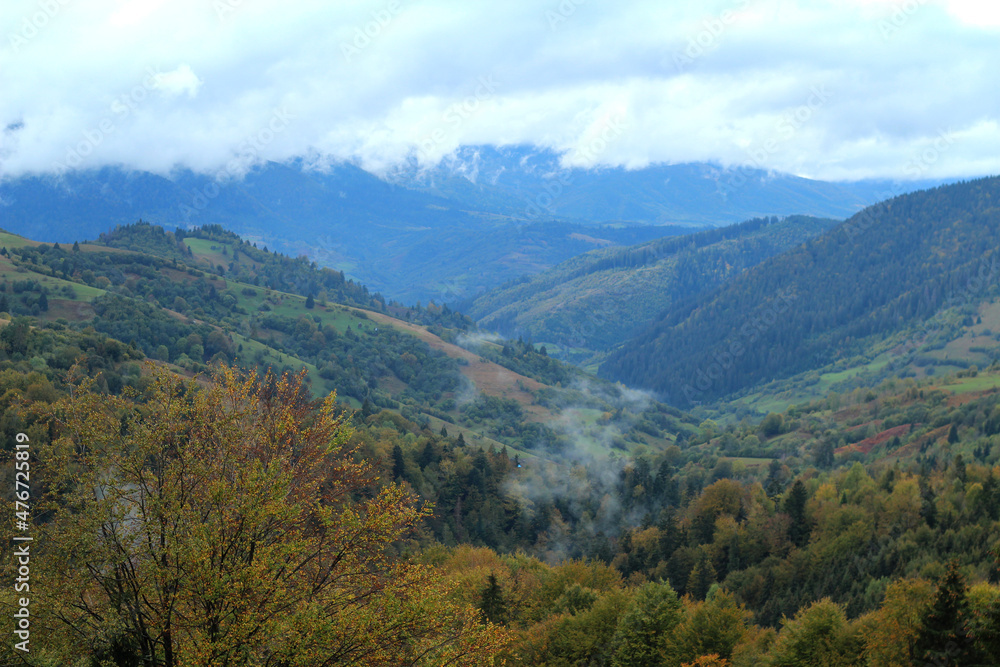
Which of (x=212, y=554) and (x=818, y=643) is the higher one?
(x=212, y=554)

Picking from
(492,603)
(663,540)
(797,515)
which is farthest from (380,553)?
(797,515)

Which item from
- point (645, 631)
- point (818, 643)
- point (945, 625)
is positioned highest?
point (945, 625)

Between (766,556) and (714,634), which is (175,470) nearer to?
(714,634)

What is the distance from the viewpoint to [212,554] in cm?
2033

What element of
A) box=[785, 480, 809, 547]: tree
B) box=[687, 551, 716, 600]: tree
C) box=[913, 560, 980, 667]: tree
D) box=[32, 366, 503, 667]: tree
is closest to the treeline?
box=[913, 560, 980, 667]: tree

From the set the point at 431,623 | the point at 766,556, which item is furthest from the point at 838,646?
the point at 766,556

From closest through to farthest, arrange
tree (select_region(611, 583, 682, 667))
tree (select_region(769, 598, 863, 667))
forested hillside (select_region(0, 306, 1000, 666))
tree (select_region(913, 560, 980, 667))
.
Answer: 1. tree (select_region(913, 560, 980, 667))
2. forested hillside (select_region(0, 306, 1000, 666))
3. tree (select_region(769, 598, 863, 667))
4. tree (select_region(611, 583, 682, 667))

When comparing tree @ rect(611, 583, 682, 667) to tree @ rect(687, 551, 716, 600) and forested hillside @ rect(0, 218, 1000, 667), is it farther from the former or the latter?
tree @ rect(687, 551, 716, 600)

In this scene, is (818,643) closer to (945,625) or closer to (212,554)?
(945,625)

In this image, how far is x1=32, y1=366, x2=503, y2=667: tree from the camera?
20.1 metres

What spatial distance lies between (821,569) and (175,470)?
9648 cm

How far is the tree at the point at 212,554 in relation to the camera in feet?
65.9

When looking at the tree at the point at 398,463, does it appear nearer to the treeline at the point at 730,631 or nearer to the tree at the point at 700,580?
the tree at the point at 700,580

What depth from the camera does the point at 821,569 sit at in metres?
96.9
